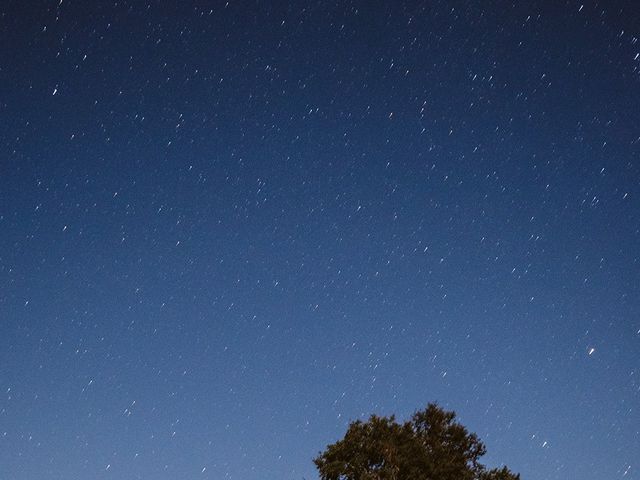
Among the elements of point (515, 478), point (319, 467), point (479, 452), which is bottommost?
point (515, 478)

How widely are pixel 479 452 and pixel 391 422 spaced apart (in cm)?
393

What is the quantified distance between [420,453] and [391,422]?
1672 mm

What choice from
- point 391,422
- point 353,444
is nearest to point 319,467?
point 353,444

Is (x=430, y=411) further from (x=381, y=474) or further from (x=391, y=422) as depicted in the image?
(x=381, y=474)

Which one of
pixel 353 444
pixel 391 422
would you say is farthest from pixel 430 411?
pixel 353 444

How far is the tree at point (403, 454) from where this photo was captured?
23781 mm

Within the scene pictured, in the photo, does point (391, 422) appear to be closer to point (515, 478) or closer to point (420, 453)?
point (420, 453)

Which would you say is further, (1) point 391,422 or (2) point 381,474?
(1) point 391,422

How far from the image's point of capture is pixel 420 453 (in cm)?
2436

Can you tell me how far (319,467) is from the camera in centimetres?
2441

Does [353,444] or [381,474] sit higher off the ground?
[353,444]

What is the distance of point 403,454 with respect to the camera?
79.5ft

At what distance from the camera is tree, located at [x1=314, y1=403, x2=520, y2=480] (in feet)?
78.0

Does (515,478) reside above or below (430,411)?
below
